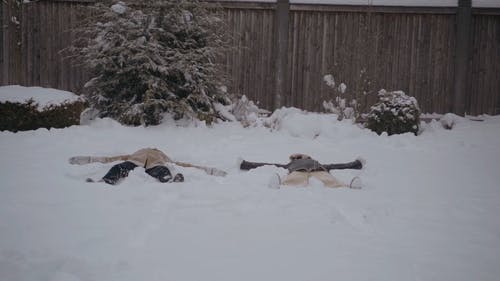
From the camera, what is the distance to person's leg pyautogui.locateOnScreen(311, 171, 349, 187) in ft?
13.3

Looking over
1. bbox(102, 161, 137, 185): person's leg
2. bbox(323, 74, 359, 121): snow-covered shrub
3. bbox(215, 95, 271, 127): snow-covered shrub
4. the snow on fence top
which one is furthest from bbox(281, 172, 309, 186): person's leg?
the snow on fence top

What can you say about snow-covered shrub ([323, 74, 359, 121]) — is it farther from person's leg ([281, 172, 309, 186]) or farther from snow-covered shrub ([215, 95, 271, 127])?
person's leg ([281, 172, 309, 186])

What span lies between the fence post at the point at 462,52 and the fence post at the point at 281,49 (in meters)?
3.34

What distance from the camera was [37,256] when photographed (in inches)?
89.8

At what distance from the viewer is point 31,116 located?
6.39 meters

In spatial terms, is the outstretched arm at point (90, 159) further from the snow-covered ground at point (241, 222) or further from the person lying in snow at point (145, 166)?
the snow-covered ground at point (241, 222)

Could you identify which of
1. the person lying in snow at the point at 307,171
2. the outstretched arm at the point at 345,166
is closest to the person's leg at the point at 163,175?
the person lying in snow at the point at 307,171

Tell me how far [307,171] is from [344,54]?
17.1ft

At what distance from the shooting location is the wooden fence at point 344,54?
29.3 ft

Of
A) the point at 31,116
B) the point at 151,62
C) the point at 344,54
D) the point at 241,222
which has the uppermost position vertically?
the point at 344,54

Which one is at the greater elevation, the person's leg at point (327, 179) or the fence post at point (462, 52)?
the fence post at point (462, 52)

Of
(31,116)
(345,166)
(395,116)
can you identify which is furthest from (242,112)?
(345,166)

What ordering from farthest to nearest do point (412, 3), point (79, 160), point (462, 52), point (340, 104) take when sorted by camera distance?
1. point (412, 3)
2. point (462, 52)
3. point (340, 104)
4. point (79, 160)

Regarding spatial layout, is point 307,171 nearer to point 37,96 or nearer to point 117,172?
point 117,172
